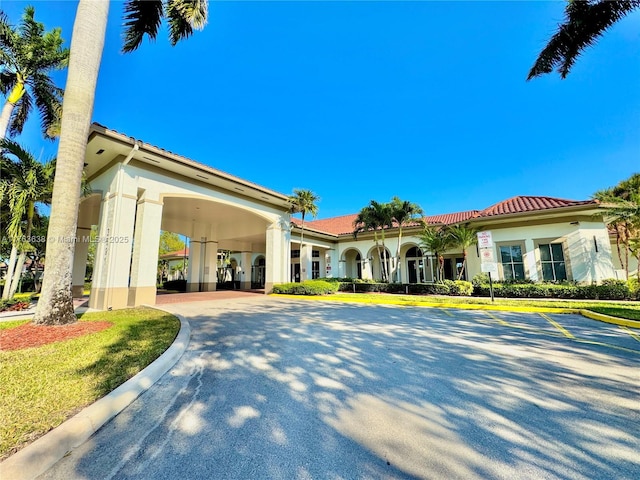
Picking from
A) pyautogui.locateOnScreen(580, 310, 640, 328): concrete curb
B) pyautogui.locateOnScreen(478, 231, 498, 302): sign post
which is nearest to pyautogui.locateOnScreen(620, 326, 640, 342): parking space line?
pyautogui.locateOnScreen(580, 310, 640, 328): concrete curb

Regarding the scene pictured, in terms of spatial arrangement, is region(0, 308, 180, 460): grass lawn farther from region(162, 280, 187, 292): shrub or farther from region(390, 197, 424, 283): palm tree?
region(162, 280, 187, 292): shrub

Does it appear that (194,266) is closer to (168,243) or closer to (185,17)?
(185,17)

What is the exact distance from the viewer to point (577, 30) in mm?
8906

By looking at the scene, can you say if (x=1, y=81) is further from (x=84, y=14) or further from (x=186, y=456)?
(x=186, y=456)

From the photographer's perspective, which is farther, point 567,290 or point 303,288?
point 303,288

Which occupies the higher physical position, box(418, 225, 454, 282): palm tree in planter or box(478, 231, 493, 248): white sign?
box(418, 225, 454, 282): palm tree in planter

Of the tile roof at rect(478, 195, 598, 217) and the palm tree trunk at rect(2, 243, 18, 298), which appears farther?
the tile roof at rect(478, 195, 598, 217)

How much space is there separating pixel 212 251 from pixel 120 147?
44.6ft

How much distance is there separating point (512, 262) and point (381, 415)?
61.9 ft

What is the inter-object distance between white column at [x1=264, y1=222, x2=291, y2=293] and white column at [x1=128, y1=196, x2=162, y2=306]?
7.23 metres

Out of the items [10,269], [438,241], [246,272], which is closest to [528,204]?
[438,241]

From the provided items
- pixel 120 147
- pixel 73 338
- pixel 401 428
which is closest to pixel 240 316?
pixel 73 338

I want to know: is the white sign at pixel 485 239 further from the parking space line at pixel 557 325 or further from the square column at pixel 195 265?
the square column at pixel 195 265

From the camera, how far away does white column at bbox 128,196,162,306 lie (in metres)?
10.8
